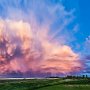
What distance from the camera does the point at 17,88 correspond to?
249ft

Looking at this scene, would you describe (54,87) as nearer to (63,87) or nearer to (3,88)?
(63,87)

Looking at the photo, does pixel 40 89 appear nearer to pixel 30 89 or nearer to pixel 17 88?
pixel 30 89

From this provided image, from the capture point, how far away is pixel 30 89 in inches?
2825

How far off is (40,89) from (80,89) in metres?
8.62

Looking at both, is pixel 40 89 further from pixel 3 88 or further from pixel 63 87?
pixel 3 88

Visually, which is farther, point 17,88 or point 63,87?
point 17,88

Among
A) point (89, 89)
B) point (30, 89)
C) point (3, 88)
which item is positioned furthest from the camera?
point (3, 88)

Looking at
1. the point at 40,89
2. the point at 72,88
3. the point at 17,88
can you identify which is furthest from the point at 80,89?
the point at 17,88

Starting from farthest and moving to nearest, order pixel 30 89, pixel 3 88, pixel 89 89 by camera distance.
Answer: pixel 3 88, pixel 30 89, pixel 89 89

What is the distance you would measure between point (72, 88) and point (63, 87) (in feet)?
6.57

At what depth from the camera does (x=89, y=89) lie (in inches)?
2601

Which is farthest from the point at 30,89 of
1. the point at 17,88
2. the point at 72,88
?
the point at 72,88

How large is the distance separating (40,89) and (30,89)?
17.8ft

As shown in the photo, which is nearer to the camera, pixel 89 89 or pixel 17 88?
pixel 89 89
